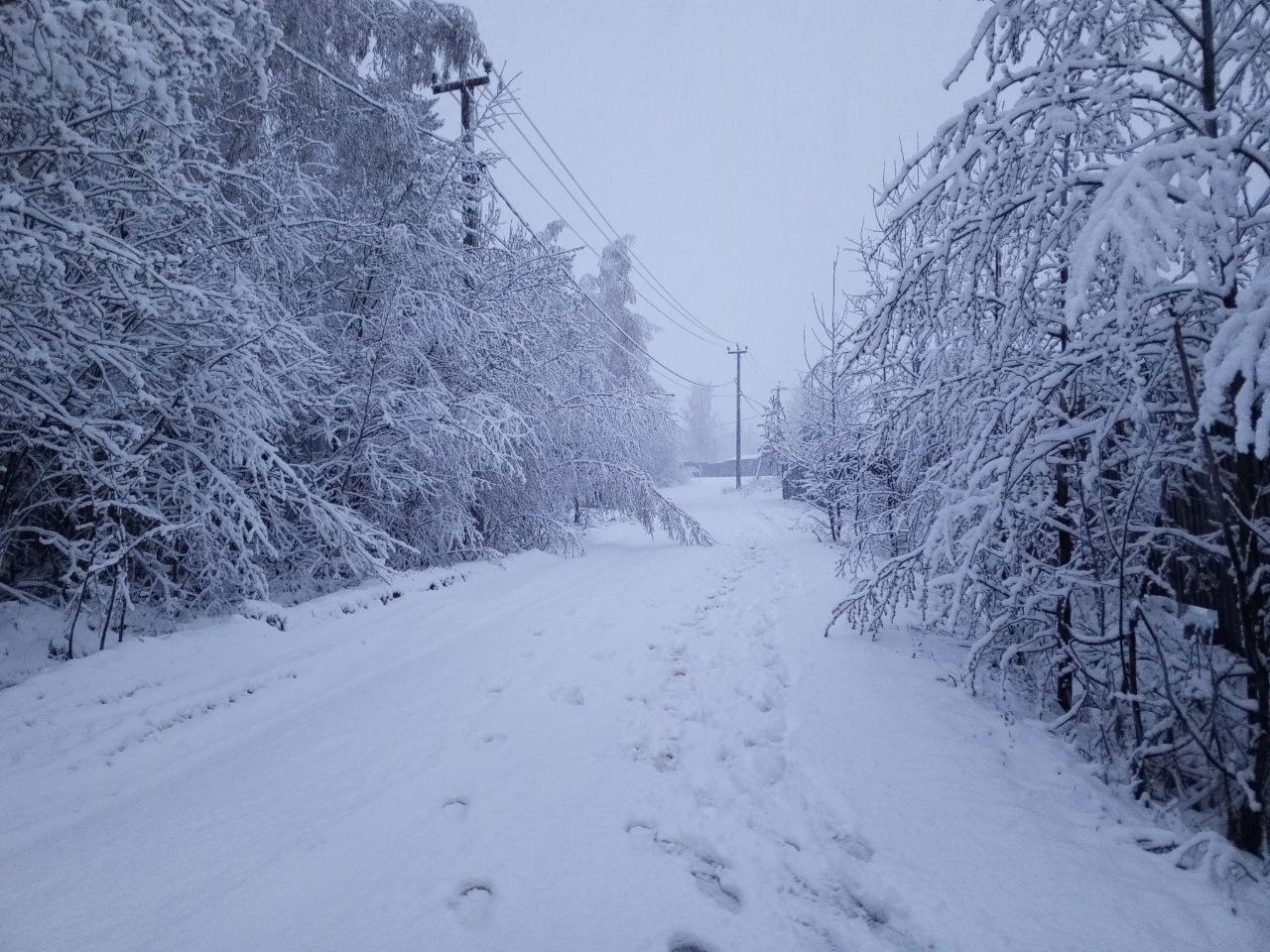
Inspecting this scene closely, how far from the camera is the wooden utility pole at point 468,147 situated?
25.8ft

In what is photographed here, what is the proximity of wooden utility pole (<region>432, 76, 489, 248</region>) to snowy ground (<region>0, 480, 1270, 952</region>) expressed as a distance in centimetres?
635

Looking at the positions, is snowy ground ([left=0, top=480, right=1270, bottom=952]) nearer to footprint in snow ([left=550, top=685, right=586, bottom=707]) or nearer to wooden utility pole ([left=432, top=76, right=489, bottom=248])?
footprint in snow ([left=550, top=685, right=586, bottom=707])

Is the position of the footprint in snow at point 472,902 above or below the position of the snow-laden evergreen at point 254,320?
below

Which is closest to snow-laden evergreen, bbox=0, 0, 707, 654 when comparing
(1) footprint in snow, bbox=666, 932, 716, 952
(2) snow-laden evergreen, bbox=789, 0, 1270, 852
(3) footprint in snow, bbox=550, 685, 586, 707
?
(3) footprint in snow, bbox=550, 685, 586, 707

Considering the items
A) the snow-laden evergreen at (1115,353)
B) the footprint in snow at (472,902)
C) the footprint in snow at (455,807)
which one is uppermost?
the snow-laden evergreen at (1115,353)

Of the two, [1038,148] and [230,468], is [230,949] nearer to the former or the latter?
[230,468]

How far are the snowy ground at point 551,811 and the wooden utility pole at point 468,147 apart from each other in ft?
20.8

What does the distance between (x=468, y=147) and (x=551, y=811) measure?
838cm

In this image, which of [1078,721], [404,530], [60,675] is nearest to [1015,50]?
[1078,721]

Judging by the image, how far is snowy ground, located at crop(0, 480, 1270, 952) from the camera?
2061 mm

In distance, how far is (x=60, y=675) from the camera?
383 centimetres

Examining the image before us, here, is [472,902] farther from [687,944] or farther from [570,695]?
[570,695]

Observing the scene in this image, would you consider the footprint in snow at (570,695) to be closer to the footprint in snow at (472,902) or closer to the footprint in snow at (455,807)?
the footprint in snow at (455,807)

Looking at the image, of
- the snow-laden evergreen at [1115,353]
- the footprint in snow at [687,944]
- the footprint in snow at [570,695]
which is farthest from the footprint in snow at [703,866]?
the snow-laden evergreen at [1115,353]
